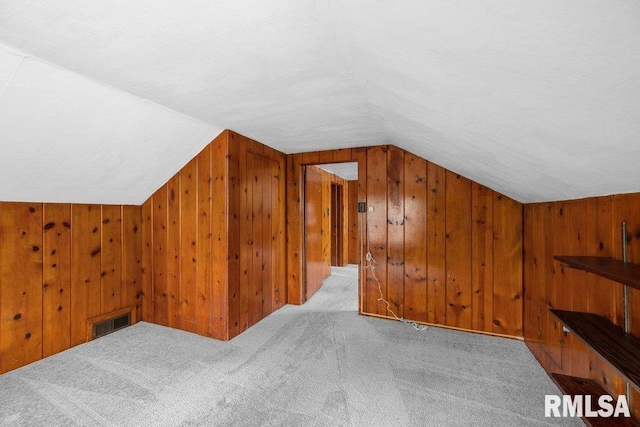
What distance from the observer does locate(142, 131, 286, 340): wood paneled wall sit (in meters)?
2.56

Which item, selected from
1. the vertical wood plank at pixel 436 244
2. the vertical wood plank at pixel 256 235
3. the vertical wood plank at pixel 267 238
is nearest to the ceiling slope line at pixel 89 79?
the vertical wood plank at pixel 256 235

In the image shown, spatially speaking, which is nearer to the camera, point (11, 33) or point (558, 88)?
point (558, 88)

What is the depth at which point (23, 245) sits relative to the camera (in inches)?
82.6

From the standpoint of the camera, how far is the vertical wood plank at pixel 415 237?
2.97 m

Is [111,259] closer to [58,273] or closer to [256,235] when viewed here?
[58,273]

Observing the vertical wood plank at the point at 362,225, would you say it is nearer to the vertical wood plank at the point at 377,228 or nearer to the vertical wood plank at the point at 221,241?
the vertical wood plank at the point at 377,228

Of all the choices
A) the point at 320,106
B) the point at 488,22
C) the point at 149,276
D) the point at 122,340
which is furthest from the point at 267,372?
the point at 488,22

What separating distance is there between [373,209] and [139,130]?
2.39m

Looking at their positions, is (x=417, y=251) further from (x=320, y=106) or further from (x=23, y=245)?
(x=23, y=245)

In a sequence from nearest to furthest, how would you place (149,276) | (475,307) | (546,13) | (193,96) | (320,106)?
1. (546,13)
2. (193,96)
3. (320,106)
4. (475,307)
5. (149,276)

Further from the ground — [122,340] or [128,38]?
[128,38]

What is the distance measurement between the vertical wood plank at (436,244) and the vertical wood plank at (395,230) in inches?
11.2

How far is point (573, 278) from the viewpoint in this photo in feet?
5.60

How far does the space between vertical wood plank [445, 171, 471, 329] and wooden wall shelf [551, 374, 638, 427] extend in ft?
3.77
